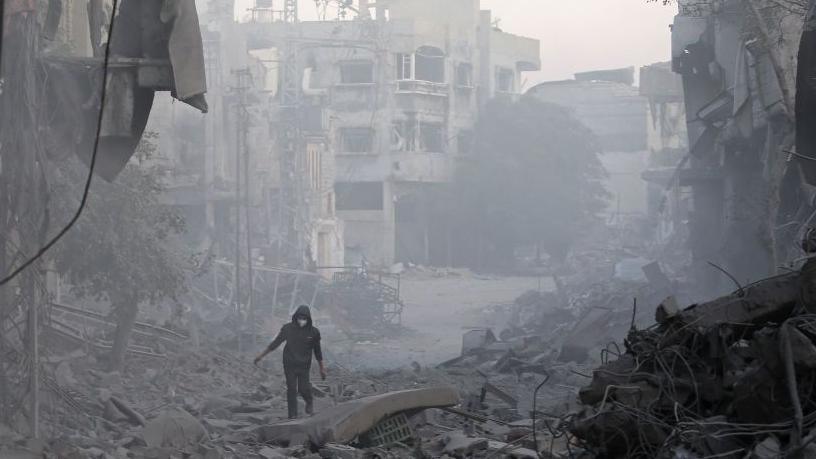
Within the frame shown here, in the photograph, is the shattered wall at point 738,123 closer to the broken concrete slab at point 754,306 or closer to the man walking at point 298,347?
the man walking at point 298,347

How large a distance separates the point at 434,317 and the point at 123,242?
20854 mm

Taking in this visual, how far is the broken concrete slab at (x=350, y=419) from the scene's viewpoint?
11.1 metres

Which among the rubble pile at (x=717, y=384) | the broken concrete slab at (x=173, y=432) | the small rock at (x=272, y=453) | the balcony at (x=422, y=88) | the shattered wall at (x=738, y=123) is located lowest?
the small rock at (x=272, y=453)

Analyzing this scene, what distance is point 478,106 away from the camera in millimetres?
57500

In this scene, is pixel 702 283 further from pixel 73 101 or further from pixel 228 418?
pixel 73 101

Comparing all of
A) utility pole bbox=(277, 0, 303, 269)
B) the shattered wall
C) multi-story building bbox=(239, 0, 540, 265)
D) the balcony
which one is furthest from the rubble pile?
the balcony

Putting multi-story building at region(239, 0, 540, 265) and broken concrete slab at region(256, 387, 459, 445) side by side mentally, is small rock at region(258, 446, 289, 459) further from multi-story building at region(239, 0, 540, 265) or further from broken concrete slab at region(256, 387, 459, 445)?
multi-story building at region(239, 0, 540, 265)

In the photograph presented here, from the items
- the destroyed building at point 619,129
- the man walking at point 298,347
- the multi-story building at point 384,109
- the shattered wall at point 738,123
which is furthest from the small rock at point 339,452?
the destroyed building at point 619,129

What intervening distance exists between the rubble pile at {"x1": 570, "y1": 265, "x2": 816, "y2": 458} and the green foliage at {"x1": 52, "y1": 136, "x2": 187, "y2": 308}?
1036 centimetres

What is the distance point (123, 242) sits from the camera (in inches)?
691

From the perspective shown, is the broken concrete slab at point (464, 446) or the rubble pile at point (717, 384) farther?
the broken concrete slab at point (464, 446)

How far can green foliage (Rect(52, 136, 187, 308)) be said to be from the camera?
16828 millimetres

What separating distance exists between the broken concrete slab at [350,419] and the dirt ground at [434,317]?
12879mm

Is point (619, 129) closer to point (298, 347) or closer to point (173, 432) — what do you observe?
point (298, 347)
